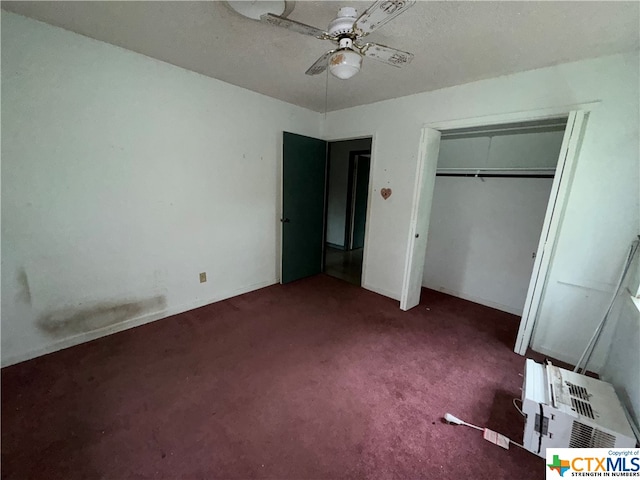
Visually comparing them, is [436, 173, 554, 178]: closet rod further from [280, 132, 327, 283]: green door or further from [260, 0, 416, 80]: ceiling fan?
[260, 0, 416, 80]: ceiling fan

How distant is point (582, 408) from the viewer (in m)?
1.42

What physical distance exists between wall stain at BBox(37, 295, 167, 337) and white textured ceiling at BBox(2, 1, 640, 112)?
210cm

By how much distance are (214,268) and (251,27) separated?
227cm

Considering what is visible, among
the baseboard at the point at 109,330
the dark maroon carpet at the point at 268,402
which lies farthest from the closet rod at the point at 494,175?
the baseboard at the point at 109,330

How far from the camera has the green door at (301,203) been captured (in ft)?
11.2

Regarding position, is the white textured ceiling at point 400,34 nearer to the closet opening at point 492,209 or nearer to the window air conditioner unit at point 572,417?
the closet opening at point 492,209

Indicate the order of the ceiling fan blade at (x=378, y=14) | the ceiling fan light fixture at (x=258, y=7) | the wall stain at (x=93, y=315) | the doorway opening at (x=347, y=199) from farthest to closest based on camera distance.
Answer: the doorway opening at (x=347, y=199)
the wall stain at (x=93, y=315)
the ceiling fan light fixture at (x=258, y=7)
the ceiling fan blade at (x=378, y=14)

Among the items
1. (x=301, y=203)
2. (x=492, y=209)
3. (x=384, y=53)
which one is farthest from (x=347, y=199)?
(x=384, y=53)

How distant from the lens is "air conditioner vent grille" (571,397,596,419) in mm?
1380

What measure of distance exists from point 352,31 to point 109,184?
216 cm

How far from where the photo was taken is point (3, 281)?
1.85 meters

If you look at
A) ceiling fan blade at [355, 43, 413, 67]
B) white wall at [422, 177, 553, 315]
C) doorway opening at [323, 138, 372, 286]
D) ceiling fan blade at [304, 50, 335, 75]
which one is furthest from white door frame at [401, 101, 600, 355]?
doorway opening at [323, 138, 372, 286]

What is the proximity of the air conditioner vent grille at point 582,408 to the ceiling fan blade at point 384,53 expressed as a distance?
2.15 meters

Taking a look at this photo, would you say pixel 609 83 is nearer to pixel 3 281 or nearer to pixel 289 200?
pixel 289 200
